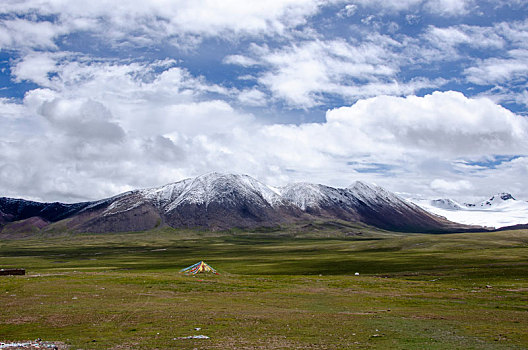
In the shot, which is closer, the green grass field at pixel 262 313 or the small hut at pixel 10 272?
the green grass field at pixel 262 313

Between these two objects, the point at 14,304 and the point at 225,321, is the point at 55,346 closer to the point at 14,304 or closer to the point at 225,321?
the point at 225,321

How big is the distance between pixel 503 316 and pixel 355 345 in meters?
20.2

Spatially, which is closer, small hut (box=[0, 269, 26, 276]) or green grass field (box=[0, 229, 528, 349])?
green grass field (box=[0, 229, 528, 349])

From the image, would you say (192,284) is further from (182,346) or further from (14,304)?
(182,346)

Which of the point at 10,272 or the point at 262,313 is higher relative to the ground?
the point at 262,313

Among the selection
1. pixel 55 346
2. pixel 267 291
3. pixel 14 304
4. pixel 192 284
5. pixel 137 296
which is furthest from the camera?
pixel 192 284

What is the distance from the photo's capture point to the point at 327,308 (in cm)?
4412

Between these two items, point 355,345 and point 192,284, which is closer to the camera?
point 355,345

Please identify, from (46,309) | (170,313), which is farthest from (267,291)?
(46,309)

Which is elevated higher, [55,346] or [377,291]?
[55,346]

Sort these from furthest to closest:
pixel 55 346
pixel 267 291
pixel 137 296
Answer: pixel 267 291
pixel 137 296
pixel 55 346

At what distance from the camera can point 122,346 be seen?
981 inches

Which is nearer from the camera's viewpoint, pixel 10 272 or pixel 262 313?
pixel 262 313

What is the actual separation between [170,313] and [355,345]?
61.5ft
